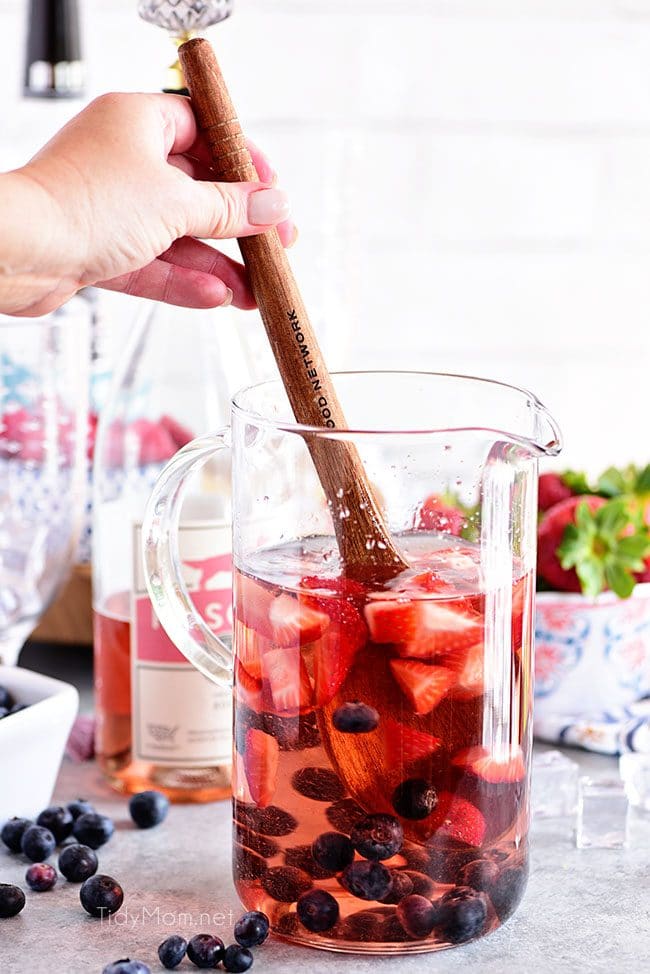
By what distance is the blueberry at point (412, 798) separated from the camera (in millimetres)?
670

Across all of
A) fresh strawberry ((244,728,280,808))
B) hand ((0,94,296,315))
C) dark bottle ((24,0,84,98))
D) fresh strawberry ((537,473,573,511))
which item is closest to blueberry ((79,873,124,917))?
fresh strawberry ((244,728,280,808))

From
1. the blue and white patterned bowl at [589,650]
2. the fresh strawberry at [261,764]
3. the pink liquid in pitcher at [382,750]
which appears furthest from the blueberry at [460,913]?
the blue and white patterned bowl at [589,650]

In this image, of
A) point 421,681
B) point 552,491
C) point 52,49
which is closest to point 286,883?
point 421,681

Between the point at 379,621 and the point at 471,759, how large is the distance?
0.29 ft

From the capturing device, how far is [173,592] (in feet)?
2.56

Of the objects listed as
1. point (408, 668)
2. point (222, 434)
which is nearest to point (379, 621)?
point (408, 668)

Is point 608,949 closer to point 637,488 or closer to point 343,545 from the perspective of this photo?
point 343,545

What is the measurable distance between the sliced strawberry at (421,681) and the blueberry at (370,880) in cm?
8

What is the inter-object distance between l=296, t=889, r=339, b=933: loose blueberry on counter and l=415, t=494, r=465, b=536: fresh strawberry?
7.6 inches

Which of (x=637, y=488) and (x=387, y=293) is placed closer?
(x=637, y=488)

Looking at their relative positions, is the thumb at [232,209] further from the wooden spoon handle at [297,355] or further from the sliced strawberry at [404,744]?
the sliced strawberry at [404,744]

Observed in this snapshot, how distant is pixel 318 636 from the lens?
67 cm

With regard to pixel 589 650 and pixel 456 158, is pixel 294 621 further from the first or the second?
pixel 456 158

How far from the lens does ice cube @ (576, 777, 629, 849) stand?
33.6 inches
